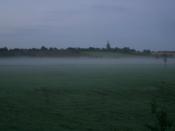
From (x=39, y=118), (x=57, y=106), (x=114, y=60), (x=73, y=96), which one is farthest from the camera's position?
(x=114, y=60)

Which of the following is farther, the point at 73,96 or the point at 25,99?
the point at 73,96

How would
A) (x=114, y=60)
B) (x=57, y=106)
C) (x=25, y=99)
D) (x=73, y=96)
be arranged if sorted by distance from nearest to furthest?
(x=57, y=106), (x=25, y=99), (x=73, y=96), (x=114, y=60)

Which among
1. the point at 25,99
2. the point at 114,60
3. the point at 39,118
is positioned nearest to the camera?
the point at 39,118

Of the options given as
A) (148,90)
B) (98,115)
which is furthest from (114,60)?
(98,115)

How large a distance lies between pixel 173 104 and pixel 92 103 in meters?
3.47

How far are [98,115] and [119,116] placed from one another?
0.72m

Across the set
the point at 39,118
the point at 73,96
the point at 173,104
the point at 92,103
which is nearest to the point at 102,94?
the point at 73,96

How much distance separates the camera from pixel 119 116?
10828 millimetres

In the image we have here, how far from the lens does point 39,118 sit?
10398mm

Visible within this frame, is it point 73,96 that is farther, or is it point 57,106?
point 73,96

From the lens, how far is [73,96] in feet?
52.4

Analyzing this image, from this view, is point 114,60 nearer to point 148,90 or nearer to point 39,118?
point 148,90

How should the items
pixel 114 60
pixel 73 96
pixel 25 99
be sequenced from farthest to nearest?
pixel 114 60 → pixel 73 96 → pixel 25 99

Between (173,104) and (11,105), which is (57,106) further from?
(173,104)
